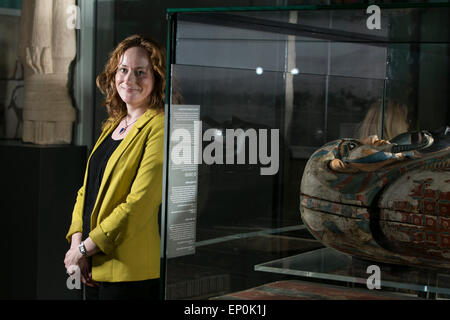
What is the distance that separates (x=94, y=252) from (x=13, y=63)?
1.29 m

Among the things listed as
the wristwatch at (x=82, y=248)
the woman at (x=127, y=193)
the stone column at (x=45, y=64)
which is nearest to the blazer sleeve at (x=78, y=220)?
the woman at (x=127, y=193)

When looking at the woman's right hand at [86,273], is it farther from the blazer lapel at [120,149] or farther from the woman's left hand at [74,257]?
the blazer lapel at [120,149]

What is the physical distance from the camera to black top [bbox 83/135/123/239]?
267cm

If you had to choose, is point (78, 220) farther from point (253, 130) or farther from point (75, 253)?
point (253, 130)

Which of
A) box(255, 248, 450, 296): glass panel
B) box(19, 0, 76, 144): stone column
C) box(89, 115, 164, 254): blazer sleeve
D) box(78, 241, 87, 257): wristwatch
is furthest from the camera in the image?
Result: box(19, 0, 76, 144): stone column

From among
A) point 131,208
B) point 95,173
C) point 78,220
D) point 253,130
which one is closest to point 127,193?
Result: point 131,208

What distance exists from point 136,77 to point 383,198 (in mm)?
1390

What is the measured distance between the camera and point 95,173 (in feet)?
8.89

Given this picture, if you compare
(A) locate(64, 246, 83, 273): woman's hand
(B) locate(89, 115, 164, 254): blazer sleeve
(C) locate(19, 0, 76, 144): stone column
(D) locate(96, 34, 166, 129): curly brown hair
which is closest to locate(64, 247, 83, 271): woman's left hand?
(A) locate(64, 246, 83, 273): woman's hand

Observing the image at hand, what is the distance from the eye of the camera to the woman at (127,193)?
251cm

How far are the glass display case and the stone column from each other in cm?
194

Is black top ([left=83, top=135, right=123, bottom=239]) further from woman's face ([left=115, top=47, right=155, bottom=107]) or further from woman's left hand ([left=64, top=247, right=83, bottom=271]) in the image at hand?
woman's face ([left=115, top=47, right=155, bottom=107])
